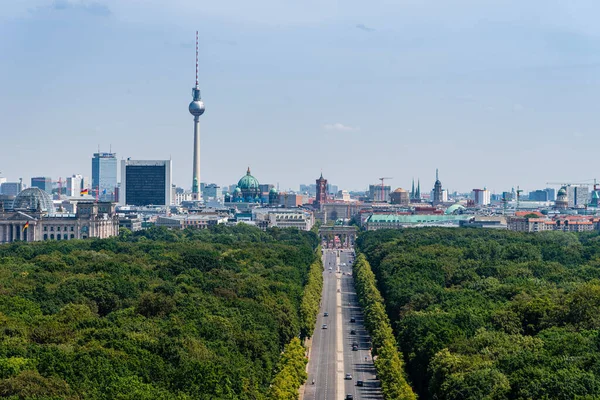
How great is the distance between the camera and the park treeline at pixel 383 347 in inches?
3155

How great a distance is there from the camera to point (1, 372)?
63.5 meters

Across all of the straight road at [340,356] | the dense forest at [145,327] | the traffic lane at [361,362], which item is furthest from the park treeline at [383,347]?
the dense forest at [145,327]

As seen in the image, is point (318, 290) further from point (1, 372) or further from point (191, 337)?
point (1, 372)

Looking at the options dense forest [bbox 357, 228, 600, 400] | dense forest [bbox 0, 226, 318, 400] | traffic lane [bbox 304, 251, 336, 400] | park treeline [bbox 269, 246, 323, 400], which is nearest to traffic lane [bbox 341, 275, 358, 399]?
traffic lane [bbox 304, 251, 336, 400]

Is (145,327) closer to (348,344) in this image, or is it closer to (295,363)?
(295,363)

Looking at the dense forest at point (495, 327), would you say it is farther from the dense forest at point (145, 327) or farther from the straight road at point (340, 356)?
the dense forest at point (145, 327)

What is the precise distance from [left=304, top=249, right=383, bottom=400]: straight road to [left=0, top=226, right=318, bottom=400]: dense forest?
3606mm

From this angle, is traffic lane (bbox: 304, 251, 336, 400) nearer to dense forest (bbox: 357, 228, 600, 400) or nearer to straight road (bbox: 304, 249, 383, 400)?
straight road (bbox: 304, 249, 383, 400)

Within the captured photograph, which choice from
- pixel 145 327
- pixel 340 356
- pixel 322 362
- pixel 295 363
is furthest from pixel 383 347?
pixel 145 327

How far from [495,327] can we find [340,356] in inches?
804

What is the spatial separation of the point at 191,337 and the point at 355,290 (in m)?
90.1

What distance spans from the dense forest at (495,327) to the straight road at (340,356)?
419cm

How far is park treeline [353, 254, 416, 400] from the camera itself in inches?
3155

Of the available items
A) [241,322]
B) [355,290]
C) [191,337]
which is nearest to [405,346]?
[241,322]
